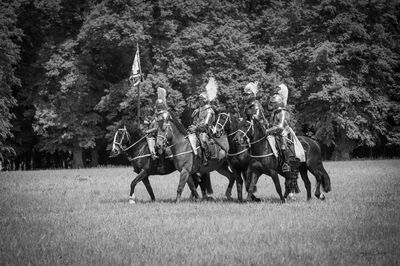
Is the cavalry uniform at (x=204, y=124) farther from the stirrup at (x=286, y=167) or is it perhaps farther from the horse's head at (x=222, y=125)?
the stirrup at (x=286, y=167)

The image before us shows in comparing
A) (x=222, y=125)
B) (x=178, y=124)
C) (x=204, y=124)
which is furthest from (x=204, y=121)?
(x=178, y=124)

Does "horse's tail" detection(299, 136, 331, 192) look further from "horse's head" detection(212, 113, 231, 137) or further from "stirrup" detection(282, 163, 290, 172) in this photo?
"horse's head" detection(212, 113, 231, 137)

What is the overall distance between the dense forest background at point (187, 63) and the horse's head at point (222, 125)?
24211 mm

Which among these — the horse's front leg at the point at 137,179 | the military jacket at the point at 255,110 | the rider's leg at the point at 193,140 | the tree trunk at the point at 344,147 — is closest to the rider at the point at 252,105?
the military jacket at the point at 255,110

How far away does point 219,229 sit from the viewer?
10.2 m

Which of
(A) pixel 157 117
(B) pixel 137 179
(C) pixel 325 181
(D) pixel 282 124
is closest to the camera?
(D) pixel 282 124

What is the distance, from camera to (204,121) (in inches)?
600

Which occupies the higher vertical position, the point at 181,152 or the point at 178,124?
the point at 178,124

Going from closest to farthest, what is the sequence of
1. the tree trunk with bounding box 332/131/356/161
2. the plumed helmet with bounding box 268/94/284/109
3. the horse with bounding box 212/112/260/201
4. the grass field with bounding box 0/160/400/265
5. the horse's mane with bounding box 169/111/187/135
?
the grass field with bounding box 0/160/400/265 < the horse with bounding box 212/112/260/201 < the plumed helmet with bounding box 268/94/284/109 < the horse's mane with bounding box 169/111/187/135 < the tree trunk with bounding box 332/131/356/161

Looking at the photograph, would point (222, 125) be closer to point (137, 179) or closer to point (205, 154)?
point (205, 154)

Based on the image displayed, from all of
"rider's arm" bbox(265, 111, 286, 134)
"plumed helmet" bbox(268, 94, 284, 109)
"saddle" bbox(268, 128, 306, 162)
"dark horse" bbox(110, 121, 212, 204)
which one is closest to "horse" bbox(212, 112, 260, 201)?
"saddle" bbox(268, 128, 306, 162)

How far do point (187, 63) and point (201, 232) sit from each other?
3363 cm

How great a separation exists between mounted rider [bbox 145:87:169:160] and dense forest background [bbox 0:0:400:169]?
2280 cm

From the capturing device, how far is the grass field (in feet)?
25.6
